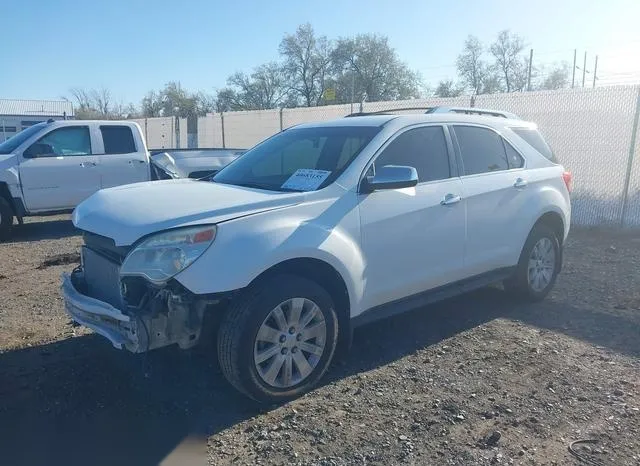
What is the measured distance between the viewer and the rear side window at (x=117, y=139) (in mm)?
10953

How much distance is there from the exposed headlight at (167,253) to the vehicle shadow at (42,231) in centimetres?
691

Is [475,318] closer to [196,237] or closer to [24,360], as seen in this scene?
[196,237]

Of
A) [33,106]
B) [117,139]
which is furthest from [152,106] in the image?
[117,139]

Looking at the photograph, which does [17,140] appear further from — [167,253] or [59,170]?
[167,253]

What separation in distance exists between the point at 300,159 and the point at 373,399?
195 cm

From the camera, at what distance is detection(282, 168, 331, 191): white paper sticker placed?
4223 millimetres

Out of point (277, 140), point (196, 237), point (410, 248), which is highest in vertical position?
point (277, 140)

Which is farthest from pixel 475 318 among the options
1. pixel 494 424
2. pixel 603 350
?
pixel 494 424

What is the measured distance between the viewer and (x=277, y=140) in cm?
538

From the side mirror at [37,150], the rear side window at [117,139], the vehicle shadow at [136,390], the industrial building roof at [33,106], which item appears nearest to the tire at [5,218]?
the side mirror at [37,150]

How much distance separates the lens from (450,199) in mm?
4855

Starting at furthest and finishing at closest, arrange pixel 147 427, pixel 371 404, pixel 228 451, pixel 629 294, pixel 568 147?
pixel 568 147, pixel 629 294, pixel 371 404, pixel 147 427, pixel 228 451

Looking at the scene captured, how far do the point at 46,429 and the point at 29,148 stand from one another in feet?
25.4

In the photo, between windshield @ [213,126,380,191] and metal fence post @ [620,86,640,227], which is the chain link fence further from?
windshield @ [213,126,380,191]
